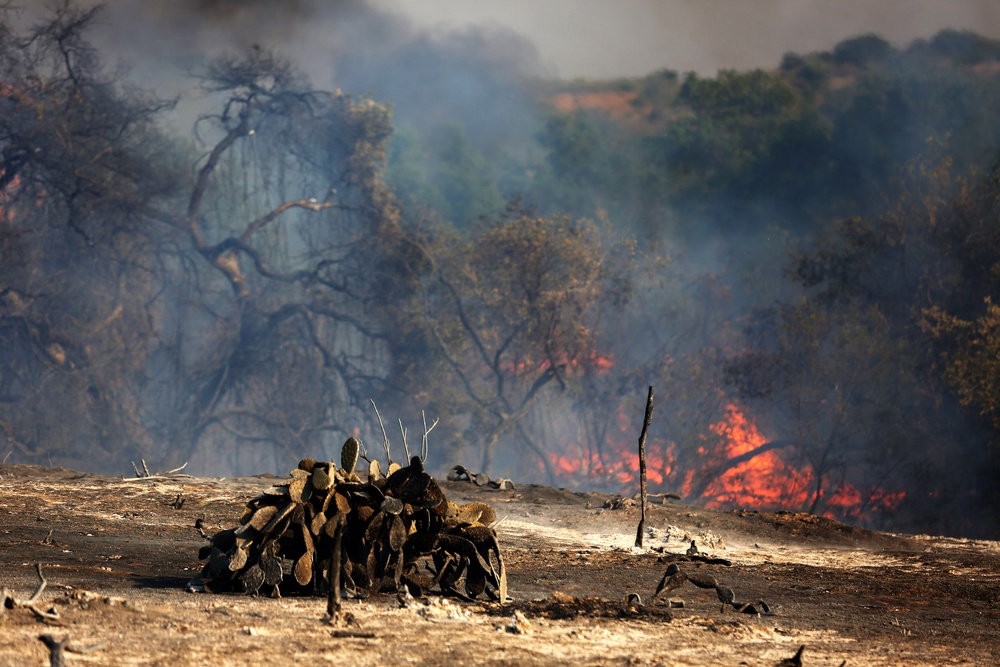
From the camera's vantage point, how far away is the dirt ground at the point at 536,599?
5.66m

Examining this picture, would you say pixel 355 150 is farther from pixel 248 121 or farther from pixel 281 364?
pixel 281 364

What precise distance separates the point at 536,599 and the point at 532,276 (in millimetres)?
20352

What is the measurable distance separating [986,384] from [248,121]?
1878cm

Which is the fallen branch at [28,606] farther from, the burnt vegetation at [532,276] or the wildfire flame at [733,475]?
the wildfire flame at [733,475]

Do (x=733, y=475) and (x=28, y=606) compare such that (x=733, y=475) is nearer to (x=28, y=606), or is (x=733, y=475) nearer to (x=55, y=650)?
(x=28, y=606)

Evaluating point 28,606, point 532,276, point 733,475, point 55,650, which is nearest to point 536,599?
point 28,606

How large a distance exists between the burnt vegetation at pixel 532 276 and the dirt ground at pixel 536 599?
37.5ft

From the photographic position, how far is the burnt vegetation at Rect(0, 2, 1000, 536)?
25219 mm

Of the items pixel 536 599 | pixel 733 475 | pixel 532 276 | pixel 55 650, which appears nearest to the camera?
pixel 55 650

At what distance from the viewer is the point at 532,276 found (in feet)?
91.6

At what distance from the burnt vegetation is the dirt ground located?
11422mm

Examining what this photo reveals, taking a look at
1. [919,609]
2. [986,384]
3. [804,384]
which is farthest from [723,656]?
[804,384]

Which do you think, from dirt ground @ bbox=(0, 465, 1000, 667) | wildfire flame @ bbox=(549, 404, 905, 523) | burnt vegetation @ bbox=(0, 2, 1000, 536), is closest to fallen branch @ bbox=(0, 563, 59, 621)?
dirt ground @ bbox=(0, 465, 1000, 667)

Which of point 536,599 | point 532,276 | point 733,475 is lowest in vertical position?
point 536,599
